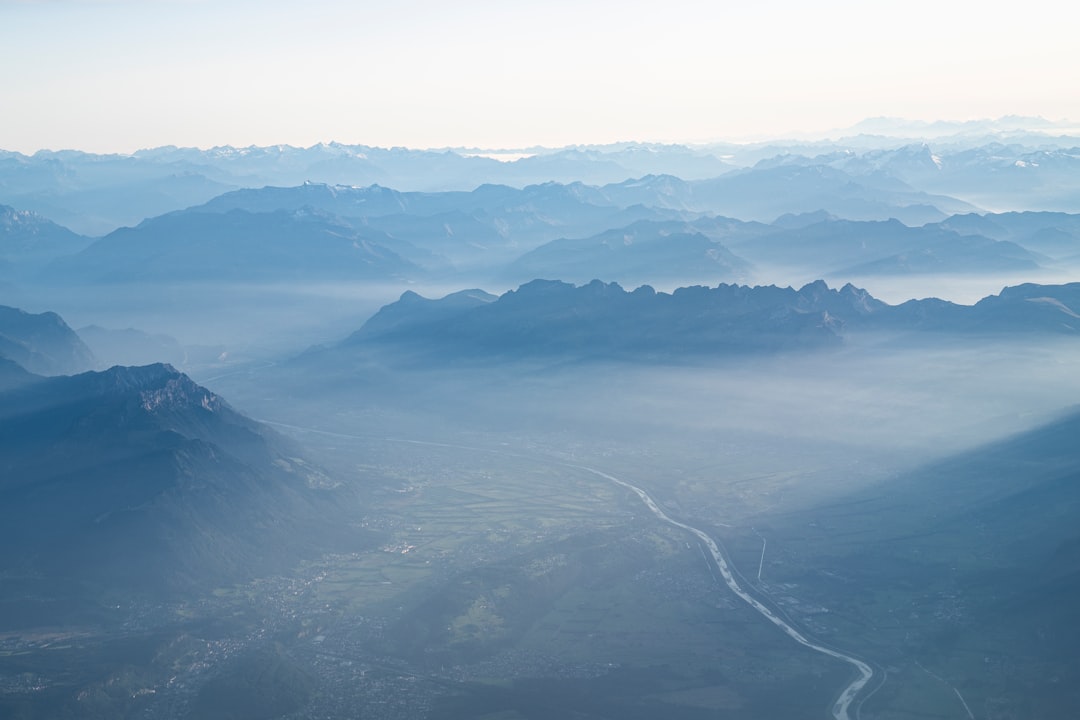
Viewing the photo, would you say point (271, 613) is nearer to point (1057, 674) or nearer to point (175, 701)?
point (175, 701)

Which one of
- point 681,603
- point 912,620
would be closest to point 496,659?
point 681,603

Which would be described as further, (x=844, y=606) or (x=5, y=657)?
(x=844, y=606)

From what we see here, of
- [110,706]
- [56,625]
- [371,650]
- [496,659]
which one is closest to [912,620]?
[496,659]

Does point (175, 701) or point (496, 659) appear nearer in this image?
point (175, 701)

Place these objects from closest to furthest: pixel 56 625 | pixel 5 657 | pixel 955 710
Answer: pixel 955 710
pixel 5 657
pixel 56 625

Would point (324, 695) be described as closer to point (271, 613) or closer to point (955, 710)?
point (271, 613)

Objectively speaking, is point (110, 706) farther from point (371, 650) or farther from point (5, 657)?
point (371, 650)

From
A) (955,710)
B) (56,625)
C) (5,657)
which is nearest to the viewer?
(955,710)

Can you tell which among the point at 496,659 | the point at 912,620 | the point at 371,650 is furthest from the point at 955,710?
the point at 371,650
